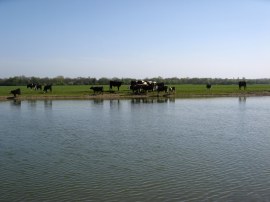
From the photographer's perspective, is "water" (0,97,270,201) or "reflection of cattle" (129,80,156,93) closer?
"water" (0,97,270,201)

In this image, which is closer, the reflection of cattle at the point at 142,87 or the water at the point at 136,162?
the water at the point at 136,162

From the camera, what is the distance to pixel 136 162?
12.1 meters

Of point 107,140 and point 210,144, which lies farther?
point 107,140

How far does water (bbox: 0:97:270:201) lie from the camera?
30.5ft

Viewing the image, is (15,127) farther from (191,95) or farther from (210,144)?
(191,95)

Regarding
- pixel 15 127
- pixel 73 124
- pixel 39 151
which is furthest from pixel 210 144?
pixel 15 127

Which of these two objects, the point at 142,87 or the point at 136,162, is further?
the point at 142,87

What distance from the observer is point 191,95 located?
48844 millimetres

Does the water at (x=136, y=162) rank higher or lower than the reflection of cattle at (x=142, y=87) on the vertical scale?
lower

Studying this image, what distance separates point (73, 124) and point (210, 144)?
9090 mm

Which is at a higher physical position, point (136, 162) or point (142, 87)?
point (142, 87)

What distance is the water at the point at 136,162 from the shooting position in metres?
9.30

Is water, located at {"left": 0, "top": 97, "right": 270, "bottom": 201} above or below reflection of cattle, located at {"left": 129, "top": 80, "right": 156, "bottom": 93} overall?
below

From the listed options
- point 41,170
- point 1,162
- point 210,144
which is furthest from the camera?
point 210,144
